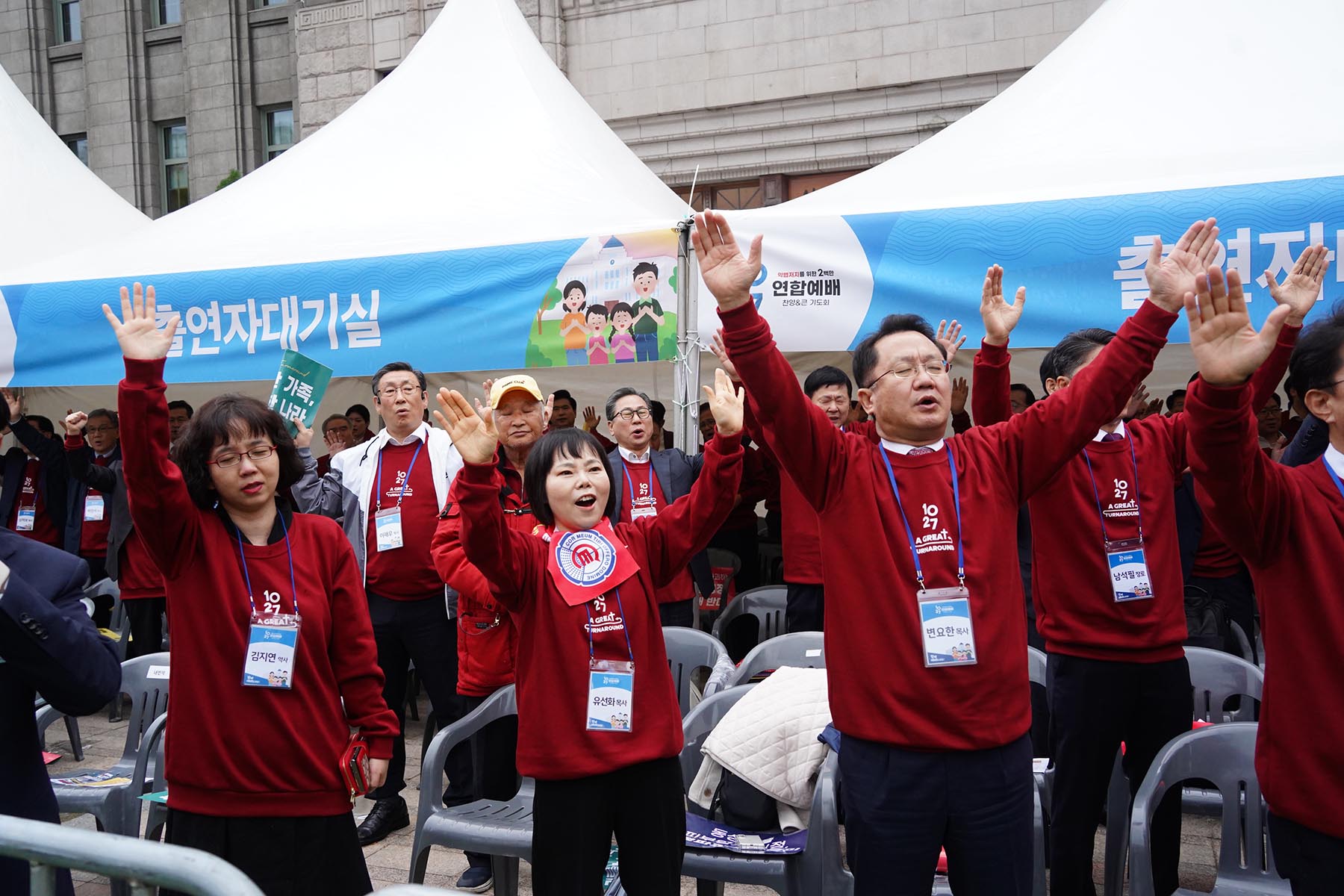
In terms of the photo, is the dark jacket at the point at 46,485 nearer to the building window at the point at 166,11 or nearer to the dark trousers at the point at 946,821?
the dark trousers at the point at 946,821

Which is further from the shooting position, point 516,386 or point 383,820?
point 383,820

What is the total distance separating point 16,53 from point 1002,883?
69.6 ft

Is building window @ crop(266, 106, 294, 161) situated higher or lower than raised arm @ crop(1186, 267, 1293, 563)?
higher

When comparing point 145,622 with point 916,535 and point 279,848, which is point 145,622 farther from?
point 916,535

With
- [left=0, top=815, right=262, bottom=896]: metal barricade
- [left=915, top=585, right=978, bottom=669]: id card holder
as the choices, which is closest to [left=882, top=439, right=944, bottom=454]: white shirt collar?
[left=915, top=585, right=978, bottom=669]: id card holder

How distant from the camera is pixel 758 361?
230 centimetres

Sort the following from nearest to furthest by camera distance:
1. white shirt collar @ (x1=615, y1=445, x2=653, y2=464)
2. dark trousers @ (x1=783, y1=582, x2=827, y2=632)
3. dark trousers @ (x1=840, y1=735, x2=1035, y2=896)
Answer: dark trousers @ (x1=840, y1=735, x2=1035, y2=896) → dark trousers @ (x1=783, y1=582, x2=827, y2=632) → white shirt collar @ (x1=615, y1=445, x2=653, y2=464)

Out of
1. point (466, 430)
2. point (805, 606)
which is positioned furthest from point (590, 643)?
point (805, 606)

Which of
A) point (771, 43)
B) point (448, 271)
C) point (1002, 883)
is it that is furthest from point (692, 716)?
point (771, 43)

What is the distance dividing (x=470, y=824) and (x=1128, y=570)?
212 cm

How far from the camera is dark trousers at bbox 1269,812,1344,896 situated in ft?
6.59

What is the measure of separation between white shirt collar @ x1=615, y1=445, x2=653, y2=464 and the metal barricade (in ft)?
12.2

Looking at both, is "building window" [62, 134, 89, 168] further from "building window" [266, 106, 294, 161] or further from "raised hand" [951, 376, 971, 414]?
"raised hand" [951, 376, 971, 414]

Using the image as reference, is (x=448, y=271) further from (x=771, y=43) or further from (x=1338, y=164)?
(x=771, y=43)
